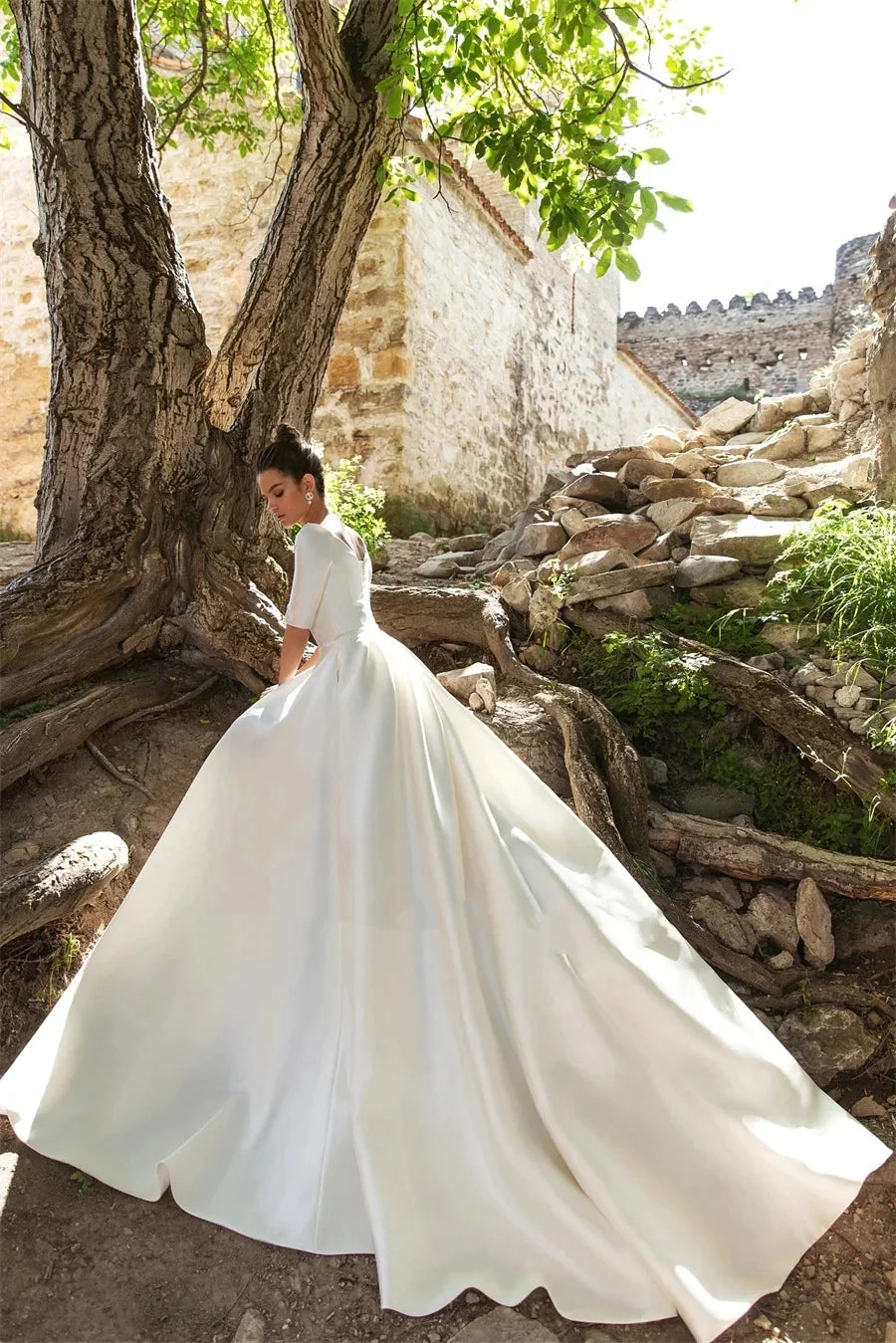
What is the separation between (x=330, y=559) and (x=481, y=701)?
180cm

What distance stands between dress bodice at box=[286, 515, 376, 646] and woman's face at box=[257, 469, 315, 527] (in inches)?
2.8

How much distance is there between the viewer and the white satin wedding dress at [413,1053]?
2.08 m

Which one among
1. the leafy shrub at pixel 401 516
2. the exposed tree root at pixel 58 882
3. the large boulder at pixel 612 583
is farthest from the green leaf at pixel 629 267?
the leafy shrub at pixel 401 516

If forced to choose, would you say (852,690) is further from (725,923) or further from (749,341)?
(749,341)

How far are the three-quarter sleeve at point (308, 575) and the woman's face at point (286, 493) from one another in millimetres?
112

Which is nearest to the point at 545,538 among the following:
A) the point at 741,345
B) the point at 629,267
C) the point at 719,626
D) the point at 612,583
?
the point at 612,583

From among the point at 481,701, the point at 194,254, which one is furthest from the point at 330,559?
the point at 194,254

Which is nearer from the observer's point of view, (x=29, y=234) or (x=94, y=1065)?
(x=94, y=1065)

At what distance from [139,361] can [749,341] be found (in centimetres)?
2283

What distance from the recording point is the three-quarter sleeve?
9.06ft

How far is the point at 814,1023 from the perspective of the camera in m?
3.22

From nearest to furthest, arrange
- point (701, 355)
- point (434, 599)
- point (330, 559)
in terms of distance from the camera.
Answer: point (330, 559) < point (434, 599) < point (701, 355)

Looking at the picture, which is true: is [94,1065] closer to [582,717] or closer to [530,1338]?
[530,1338]

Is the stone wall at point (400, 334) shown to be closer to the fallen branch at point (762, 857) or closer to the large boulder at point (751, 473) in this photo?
the large boulder at point (751, 473)
